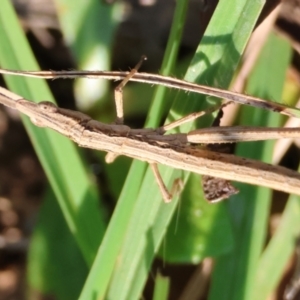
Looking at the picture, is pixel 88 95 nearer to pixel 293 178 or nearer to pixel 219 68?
pixel 219 68

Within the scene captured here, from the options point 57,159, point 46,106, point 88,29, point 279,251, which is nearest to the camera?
point 46,106

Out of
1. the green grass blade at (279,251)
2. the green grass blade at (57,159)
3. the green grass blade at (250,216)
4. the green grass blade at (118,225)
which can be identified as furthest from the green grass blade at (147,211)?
the green grass blade at (279,251)

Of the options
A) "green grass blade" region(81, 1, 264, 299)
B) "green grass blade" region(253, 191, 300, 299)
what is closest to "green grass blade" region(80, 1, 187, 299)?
"green grass blade" region(81, 1, 264, 299)

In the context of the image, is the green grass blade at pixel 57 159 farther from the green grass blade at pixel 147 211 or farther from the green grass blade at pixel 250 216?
the green grass blade at pixel 250 216

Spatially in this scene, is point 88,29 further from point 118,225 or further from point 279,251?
point 279,251

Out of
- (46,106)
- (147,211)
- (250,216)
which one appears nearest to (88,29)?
(46,106)

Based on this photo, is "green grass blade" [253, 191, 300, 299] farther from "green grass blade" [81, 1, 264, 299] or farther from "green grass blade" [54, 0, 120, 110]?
"green grass blade" [54, 0, 120, 110]

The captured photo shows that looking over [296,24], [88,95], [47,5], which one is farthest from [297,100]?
[47,5]

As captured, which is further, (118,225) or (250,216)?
(250,216)
